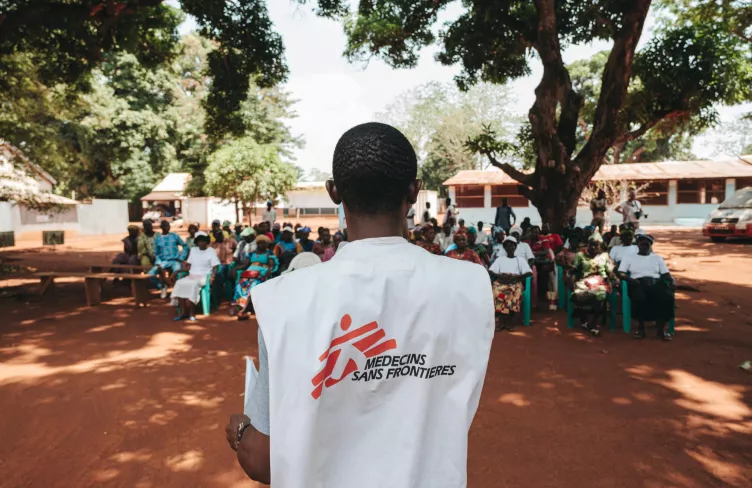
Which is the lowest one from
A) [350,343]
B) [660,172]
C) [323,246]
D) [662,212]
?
[323,246]

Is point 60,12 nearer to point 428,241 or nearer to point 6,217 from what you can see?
point 428,241

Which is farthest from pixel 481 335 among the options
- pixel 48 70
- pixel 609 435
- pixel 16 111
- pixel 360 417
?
pixel 16 111

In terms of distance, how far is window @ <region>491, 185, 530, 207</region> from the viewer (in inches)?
1037

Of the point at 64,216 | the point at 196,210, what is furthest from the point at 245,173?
the point at 196,210

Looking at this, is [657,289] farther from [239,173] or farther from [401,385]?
[239,173]

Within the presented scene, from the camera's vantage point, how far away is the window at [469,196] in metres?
27.0

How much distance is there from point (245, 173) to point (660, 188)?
70.0 ft

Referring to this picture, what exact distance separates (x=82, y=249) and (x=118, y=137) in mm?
9740

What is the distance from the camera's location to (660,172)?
24.8 m

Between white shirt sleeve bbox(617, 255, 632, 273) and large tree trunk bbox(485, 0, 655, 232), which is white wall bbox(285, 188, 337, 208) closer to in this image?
large tree trunk bbox(485, 0, 655, 232)

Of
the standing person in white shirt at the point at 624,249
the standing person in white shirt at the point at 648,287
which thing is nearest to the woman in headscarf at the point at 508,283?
the standing person in white shirt at the point at 624,249

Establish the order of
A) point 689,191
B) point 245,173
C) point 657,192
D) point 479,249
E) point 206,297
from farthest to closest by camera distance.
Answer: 1. point 657,192
2. point 689,191
3. point 245,173
4. point 479,249
5. point 206,297

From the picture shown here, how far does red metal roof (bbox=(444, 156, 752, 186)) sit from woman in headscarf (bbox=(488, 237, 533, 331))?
18182 mm

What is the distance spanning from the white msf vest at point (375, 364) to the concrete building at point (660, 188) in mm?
25112
